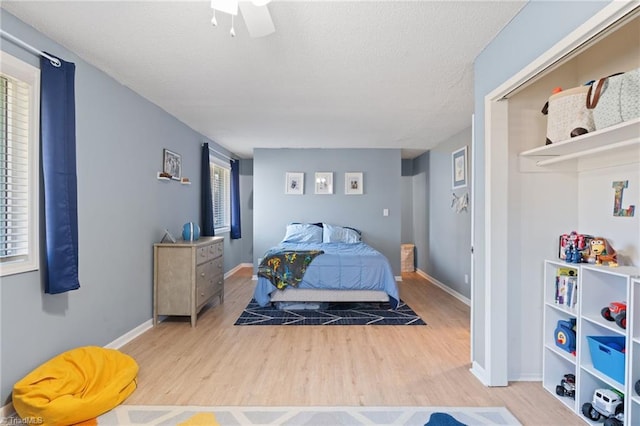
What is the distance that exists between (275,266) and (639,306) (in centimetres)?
312

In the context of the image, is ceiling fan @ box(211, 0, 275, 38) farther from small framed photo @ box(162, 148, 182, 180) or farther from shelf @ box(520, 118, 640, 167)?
small framed photo @ box(162, 148, 182, 180)

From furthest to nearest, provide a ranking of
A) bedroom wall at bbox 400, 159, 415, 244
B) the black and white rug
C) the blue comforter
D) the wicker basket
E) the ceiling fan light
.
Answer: bedroom wall at bbox 400, 159, 415, 244 → the wicker basket → the blue comforter → the black and white rug → the ceiling fan light

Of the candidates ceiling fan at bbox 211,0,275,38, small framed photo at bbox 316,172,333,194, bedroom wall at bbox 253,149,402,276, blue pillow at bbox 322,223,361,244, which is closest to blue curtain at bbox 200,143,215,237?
bedroom wall at bbox 253,149,402,276

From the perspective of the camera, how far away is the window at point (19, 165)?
193 centimetres

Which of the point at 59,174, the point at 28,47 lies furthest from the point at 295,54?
the point at 59,174

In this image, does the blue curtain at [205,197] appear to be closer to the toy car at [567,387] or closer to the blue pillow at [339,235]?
the blue pillow at [339,235]

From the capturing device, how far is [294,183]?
5684 millimetres

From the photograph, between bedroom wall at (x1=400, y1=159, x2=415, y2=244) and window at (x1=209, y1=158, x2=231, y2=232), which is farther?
bedroom wall at (x1=400, y1=159, x2=415, y2=244)

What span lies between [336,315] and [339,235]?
172cm

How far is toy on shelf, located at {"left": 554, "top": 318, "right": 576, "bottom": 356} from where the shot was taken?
2.00 metres

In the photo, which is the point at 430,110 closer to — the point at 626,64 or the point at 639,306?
the point at 626,64

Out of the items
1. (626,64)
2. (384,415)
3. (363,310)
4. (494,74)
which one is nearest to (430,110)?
(494,74)

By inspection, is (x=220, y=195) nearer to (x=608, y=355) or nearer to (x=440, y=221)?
(x=440, y=221)

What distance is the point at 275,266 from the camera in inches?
153
